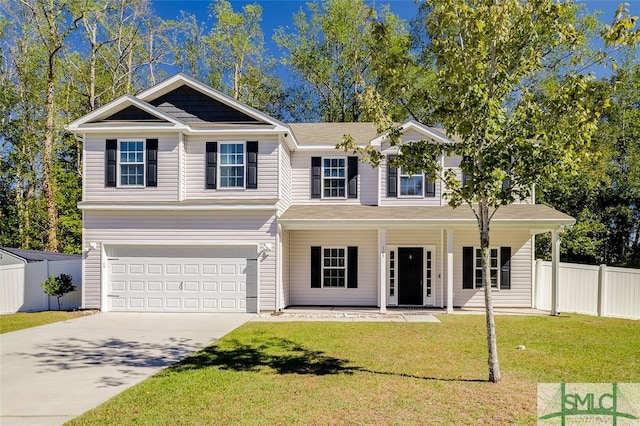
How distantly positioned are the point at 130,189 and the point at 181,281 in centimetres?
334

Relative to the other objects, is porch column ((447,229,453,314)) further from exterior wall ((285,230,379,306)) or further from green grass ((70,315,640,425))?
exterior wall ((285,230,379,306))

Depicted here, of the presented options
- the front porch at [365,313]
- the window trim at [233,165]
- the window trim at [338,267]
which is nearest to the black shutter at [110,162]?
the window trim at [233,165]

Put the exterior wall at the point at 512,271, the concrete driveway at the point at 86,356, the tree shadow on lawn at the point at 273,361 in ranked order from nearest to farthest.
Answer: the concrete driveway at the point at 86,356, the tree shadow on lawn at the point at 273,361, the exterior wall at the point at 512,271

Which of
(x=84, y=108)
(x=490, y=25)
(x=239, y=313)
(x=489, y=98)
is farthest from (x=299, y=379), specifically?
(x=84, y=108)

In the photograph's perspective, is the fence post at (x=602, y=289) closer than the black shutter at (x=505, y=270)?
Yes

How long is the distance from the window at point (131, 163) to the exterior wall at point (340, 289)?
5.40 metres

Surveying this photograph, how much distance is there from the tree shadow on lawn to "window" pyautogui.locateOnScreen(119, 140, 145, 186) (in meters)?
7.15

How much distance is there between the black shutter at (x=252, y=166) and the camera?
46.7 ft

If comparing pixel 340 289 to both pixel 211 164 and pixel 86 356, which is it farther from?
pixel 86 356

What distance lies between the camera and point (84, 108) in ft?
92.3

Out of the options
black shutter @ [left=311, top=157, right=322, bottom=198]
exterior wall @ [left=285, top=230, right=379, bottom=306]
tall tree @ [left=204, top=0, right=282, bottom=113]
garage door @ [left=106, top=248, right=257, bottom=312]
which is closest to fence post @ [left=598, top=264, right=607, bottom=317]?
exterior wall @ [left=285, top=230, right=379, bottom=306]

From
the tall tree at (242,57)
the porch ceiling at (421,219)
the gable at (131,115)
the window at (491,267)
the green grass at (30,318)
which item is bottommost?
the green grass at (30,318)

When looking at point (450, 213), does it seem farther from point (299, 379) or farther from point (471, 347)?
point (299, 379)

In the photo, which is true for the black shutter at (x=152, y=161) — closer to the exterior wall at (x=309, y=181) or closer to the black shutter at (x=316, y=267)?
the exterior wall at (x=309, y=181)
